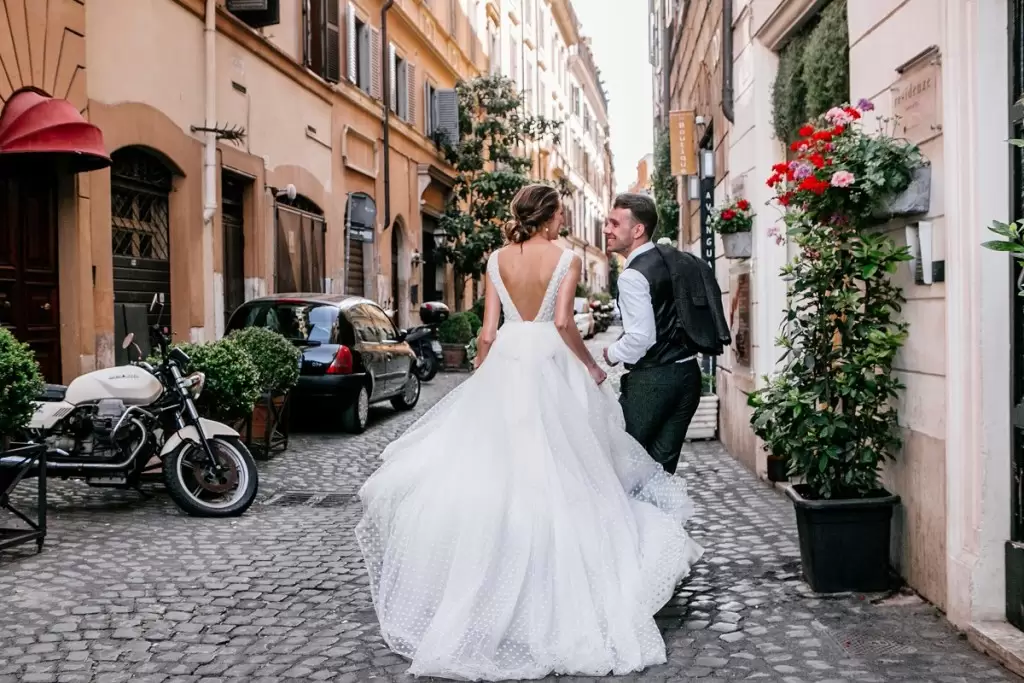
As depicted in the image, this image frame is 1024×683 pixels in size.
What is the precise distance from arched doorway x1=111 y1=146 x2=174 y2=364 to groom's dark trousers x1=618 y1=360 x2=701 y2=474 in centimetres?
716

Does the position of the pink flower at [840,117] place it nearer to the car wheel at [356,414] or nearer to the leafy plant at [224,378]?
the leafy plant at [224,378]

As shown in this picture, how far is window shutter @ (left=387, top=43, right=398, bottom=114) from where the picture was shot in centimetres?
2014

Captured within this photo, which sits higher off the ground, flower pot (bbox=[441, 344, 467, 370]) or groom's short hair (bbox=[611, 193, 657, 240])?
groom's short hair (bbox=[611, 193, 657, 240])

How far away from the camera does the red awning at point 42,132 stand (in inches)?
341

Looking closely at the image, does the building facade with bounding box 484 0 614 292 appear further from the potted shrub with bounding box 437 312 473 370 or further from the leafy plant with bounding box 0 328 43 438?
the leafy plant with bounding box 0 328 43 438

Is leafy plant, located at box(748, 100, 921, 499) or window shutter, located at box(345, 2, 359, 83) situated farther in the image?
window shutter, located at box(345, 2, 359, 83)

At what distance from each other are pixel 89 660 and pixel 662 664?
6.92 feet

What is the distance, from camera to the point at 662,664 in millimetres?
3793

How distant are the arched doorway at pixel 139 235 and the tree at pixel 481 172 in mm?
10406

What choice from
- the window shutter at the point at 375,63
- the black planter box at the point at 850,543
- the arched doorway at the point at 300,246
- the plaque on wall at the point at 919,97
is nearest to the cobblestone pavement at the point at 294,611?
the black planter box at the point at 850,543

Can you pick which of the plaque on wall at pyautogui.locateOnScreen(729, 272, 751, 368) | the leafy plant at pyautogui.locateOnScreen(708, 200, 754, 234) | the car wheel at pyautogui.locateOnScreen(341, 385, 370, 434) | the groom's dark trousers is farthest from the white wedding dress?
the car wheel at pyautogui.locateOnScreen(341, 385, 370, 434)

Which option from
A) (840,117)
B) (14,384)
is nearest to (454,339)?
(14,384)

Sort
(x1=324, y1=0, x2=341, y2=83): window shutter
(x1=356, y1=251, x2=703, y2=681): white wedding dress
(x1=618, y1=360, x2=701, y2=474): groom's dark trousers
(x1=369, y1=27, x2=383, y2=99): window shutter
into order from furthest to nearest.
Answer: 1. (x1=369, y1=27, x2=383, y2=99): window shutter
2. (x1=324, y1=0, x2=341, y2=83): window shutter
3. (x1=618, y1=360, x2=701, y2=474): groom's dark trousers
4. (x1=356, y1=251, x2=703, y2=681): white wedding dress

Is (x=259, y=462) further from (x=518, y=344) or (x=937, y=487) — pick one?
(x=937, y=487)
